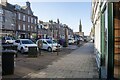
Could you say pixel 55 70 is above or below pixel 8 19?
below

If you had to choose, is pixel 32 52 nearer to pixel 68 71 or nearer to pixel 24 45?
pixel 24 45

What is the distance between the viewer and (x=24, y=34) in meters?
72.1

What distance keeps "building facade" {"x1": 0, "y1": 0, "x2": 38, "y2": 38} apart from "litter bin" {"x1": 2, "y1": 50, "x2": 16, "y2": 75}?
1889 inches

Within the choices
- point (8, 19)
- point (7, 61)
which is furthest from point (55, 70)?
point (8, 19)

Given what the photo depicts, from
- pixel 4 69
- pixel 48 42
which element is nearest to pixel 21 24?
pixel 48 42

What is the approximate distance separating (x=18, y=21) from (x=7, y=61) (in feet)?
191

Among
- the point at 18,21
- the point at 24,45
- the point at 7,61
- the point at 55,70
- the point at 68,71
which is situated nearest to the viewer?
the point at 7,61

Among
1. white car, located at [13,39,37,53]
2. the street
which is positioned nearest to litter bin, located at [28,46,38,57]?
the street

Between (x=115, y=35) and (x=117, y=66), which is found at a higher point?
(x=115, y=35)

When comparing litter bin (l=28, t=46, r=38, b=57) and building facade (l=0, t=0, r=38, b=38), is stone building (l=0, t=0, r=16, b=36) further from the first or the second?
litter bin (l=28, t=46, r=38, b=57)

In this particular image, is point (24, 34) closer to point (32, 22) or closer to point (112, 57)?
point (32, 22)

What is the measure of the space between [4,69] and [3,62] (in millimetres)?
327

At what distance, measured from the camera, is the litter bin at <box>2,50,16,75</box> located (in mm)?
10742

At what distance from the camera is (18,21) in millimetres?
68125
